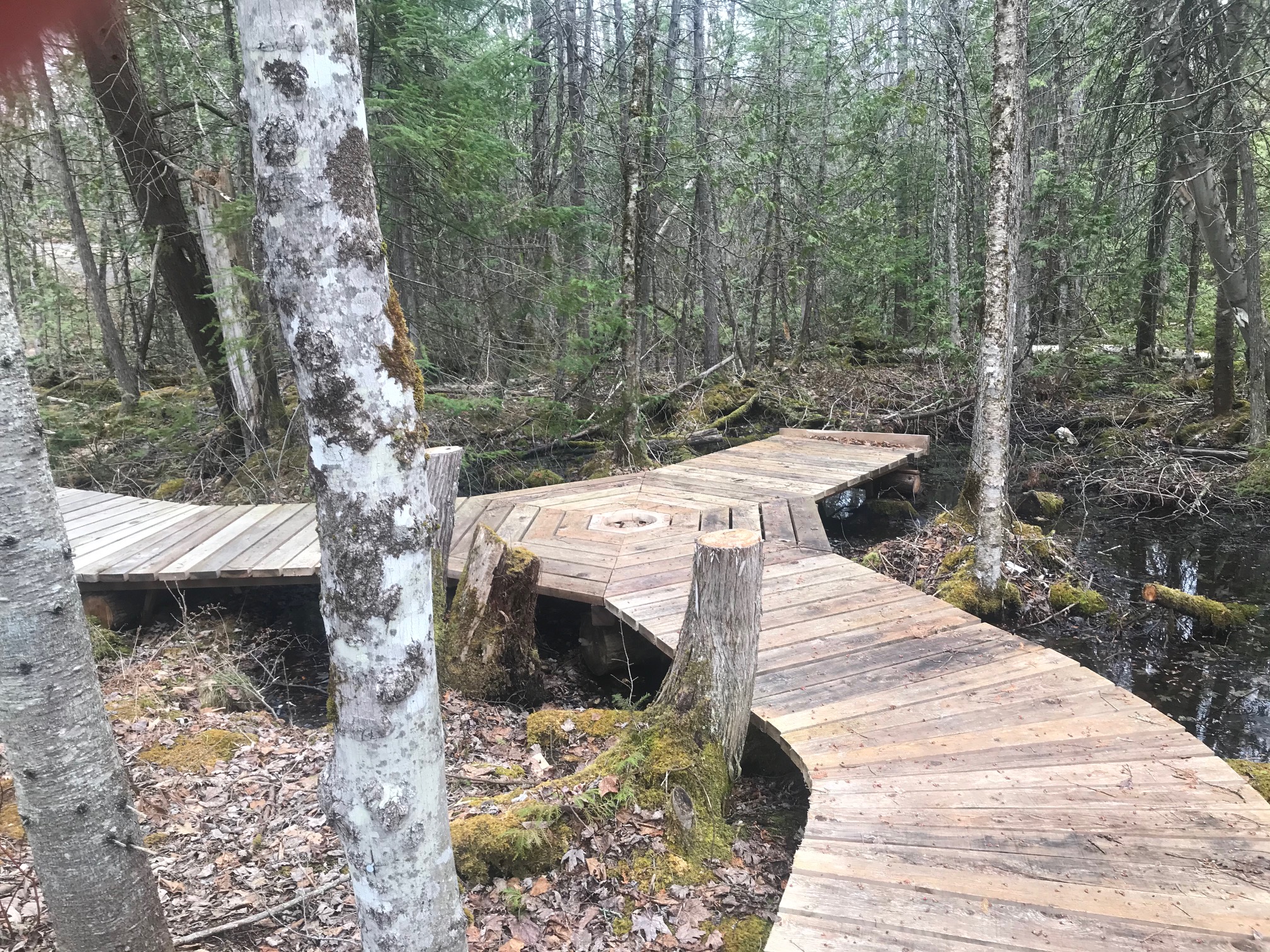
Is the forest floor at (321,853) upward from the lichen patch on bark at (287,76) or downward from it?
downward

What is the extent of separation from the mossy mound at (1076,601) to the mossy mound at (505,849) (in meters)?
5.44

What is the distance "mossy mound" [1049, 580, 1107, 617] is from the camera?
21.4 feet

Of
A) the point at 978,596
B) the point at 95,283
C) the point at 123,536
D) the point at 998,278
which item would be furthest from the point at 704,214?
the point at 95,283

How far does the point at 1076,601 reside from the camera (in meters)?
6.57

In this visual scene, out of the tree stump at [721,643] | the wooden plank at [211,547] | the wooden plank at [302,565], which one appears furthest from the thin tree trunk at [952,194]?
the wooden plank at [211,547]

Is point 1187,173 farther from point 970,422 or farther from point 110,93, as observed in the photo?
point 110,93

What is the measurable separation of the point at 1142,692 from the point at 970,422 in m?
7.67

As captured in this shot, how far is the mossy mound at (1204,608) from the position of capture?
6227 mm

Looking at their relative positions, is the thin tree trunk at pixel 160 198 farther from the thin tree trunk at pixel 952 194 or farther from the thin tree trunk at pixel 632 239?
the thin tree trunk at pixel 952 194

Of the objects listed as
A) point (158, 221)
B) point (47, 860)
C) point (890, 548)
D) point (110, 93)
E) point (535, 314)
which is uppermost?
point (110, 93)

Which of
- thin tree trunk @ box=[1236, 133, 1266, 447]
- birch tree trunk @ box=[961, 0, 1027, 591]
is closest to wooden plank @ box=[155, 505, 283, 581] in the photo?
birch tree trunk @ box=[961, 0, 1027, 591]

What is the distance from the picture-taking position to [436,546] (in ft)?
16.9

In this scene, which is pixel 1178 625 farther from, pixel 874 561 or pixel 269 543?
pixel 269 543

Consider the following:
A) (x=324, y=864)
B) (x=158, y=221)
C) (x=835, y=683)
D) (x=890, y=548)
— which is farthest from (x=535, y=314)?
(x=324, y=864)
